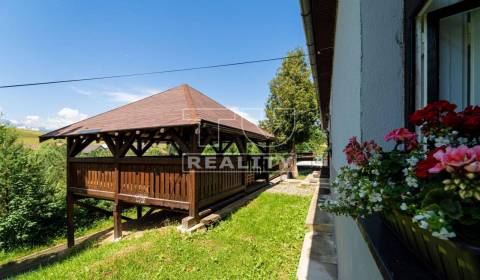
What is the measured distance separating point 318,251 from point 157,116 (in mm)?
5375

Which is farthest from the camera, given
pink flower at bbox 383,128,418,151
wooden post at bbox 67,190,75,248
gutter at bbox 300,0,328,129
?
wooden post at bbox 67,190,75,248

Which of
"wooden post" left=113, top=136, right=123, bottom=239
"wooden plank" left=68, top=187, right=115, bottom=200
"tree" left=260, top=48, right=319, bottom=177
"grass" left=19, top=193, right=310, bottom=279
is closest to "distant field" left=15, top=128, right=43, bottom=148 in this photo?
"wooden plank" left=68, top=187, right=115, bottom=200

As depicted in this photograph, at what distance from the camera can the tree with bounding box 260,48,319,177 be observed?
16.2 meters

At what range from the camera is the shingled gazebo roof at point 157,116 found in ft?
19.8

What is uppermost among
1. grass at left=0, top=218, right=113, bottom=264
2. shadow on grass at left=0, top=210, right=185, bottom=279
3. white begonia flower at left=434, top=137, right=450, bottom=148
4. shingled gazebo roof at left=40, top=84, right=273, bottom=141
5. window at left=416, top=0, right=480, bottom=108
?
shingled gazebo roof at left=40, top=84, right=273, bottom=141

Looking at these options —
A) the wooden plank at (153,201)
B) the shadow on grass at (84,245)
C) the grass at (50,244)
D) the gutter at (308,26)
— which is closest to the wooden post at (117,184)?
the wooden plank at (153,201)

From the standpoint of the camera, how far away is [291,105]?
16.6m

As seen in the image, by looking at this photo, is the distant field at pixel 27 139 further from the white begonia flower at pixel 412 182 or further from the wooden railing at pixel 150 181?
the white begonia flower at pixel 412 182

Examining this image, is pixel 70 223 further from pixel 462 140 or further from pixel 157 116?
pixel 462 140

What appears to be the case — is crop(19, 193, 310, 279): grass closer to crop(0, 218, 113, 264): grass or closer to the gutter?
the gutter

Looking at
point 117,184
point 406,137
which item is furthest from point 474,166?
point 117,184

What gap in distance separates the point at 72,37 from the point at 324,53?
14338 mm

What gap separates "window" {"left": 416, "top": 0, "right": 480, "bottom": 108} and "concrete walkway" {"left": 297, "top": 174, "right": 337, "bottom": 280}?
7.00 ft

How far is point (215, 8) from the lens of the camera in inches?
437
